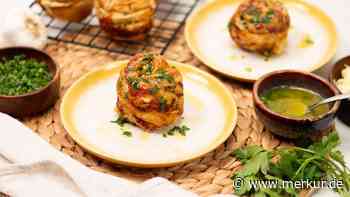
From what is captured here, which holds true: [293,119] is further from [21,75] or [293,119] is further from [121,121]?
[21,75]

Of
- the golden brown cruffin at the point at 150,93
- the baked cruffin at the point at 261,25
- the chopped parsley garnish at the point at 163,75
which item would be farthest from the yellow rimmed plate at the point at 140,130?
the baked cruffin at the point at 261,25

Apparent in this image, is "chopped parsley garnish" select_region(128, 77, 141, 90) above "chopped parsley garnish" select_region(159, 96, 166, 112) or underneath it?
above

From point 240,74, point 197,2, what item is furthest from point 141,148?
point 197,2

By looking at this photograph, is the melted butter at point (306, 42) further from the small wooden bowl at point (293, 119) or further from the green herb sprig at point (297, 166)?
the green herb sprig at point (297, 166)

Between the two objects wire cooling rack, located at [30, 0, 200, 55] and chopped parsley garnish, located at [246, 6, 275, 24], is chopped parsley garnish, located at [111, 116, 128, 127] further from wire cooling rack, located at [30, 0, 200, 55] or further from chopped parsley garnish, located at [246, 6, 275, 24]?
chopped parsley garnish, located at [246, 6, 275, 24]

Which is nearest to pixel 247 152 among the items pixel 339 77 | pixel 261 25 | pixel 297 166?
pixel 297 166

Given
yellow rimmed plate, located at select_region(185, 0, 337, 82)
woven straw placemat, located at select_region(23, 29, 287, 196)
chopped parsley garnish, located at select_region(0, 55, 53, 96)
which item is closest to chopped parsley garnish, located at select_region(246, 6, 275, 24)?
yellow rimmed plate, located at select_region(185, 0, 337, 82)

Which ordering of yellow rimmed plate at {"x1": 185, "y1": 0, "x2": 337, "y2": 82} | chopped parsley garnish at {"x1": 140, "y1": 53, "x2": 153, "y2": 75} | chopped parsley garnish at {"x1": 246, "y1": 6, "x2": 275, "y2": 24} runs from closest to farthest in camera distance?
chopped parsley garnish at {"x1": 140, "y1": 53, "x2": 153, "y2": 75} < chopped parsley garnish at {"x1": 246, "y1": 6, "x2": 275, "y2": 24} < yellow rimmed plate at {"x1": 185, "y1": 0, "x2": 337, "y2": 82}
